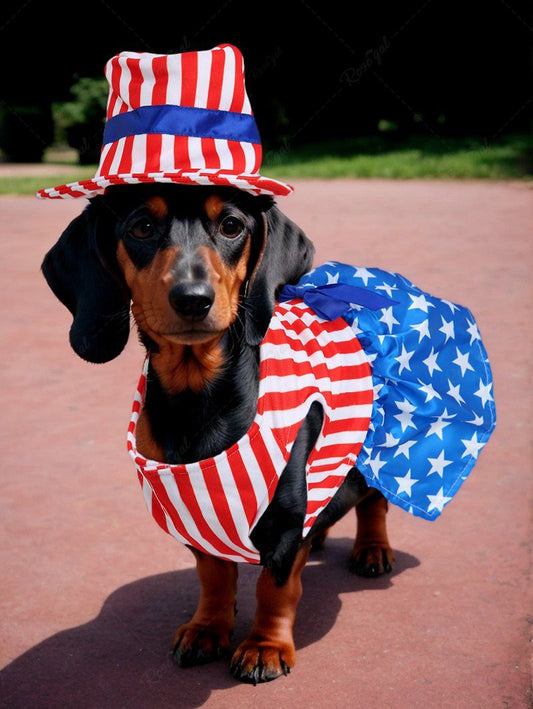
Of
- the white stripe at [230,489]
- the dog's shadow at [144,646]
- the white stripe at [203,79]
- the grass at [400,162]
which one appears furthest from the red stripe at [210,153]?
the grass at [400,162]

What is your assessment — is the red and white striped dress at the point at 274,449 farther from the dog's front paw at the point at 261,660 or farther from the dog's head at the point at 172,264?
the dog's front paw at the point at 261,660

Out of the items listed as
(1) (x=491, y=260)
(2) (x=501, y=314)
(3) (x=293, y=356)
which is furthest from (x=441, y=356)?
(1) (x=491, y=260)

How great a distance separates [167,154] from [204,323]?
18.2 inches

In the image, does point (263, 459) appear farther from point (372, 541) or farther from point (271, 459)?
point (372, 541)

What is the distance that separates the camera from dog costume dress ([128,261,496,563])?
7.15 ft

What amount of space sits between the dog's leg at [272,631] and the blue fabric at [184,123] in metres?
1.24

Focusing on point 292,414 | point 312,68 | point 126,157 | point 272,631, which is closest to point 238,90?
point 126,157

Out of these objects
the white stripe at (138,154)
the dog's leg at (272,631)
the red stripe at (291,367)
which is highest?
the white stripe at (138,154)

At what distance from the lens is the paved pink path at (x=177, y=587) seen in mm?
2297

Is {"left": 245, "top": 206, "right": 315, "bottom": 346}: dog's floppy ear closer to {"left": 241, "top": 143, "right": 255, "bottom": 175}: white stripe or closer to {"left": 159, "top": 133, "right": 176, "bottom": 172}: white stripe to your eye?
{"left": 241, "top": 143, "right": 255, "bottom": 175}: white stripe

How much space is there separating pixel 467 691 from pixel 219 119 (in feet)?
5.70

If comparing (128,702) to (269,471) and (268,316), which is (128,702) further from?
(268,316)

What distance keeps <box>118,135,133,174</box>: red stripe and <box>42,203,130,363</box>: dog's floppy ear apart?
0.18 m

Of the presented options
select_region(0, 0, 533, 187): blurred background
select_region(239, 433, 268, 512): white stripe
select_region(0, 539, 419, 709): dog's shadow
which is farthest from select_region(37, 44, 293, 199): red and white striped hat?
select_region(0, 0, 533, 187): blurred background
